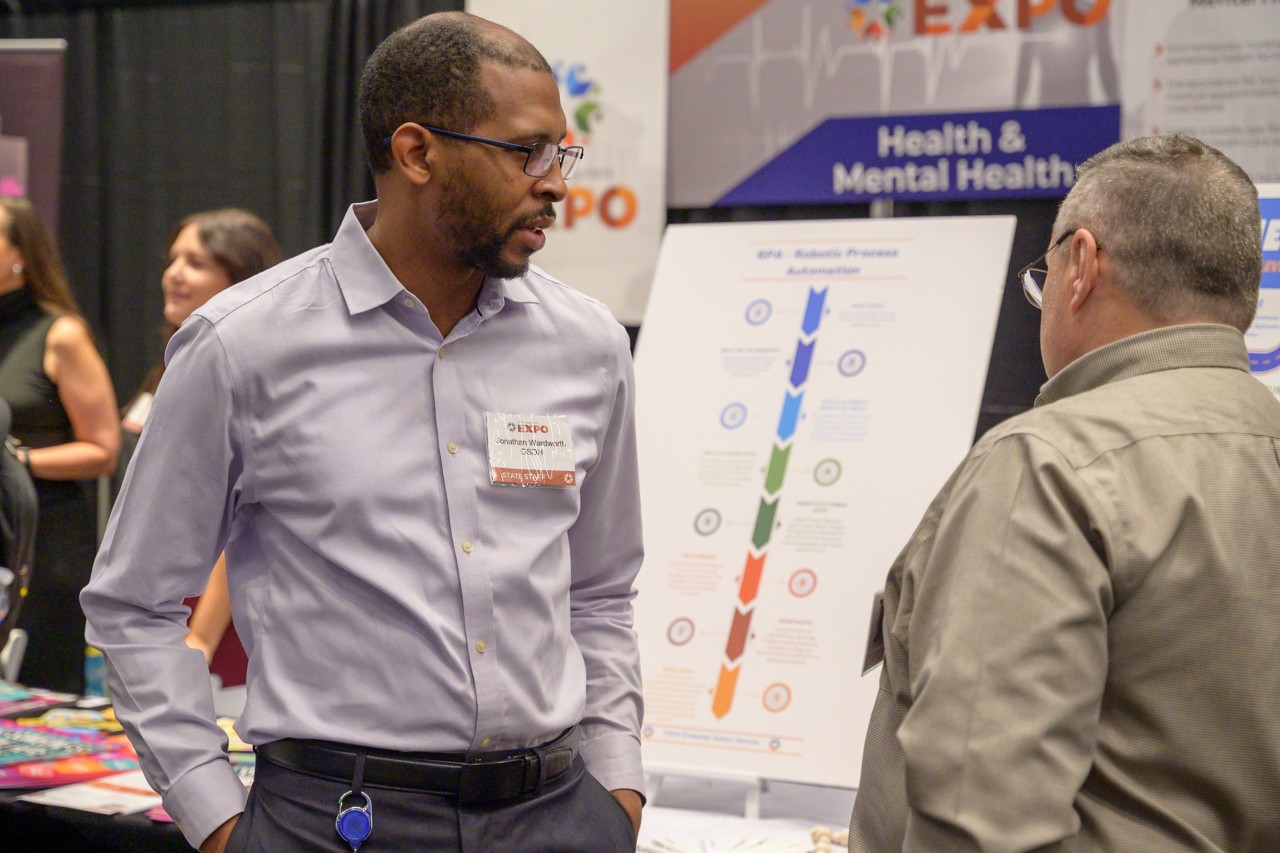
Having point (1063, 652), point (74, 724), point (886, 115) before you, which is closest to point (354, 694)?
point (1063, 652)

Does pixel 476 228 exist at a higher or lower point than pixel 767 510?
higher

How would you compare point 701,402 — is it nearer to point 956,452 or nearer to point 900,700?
point 956,452

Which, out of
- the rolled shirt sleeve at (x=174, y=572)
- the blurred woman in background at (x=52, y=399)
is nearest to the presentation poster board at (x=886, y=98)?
the blurred woman in background at (x=52, y=399)

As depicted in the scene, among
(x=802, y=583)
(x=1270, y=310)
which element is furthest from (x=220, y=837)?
(x=1270, y=310)

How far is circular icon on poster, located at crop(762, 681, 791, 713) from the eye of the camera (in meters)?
2.72

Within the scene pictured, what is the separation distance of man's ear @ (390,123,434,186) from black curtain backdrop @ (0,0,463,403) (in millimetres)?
3194

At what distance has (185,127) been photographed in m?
5.02

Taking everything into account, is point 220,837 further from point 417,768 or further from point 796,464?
point 796,464

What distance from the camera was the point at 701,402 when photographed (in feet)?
9.89

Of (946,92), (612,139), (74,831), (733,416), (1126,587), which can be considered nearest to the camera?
(1126,587)

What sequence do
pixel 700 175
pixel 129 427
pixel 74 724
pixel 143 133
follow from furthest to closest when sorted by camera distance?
pixel 143 133 → pixel 700 175 → pixel 129 427 → pixel 74 724

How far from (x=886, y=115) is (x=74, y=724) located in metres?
2.78

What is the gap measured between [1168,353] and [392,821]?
0.94 meters

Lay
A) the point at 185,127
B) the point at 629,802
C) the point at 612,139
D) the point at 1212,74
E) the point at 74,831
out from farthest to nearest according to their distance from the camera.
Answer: the point at 185,127 < the point at 612,139 < the point at 1212,74 < the point at 74,831 < the point at 629,802
